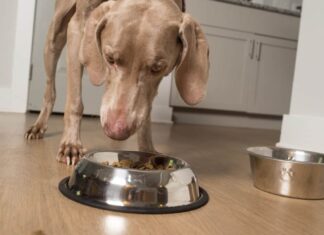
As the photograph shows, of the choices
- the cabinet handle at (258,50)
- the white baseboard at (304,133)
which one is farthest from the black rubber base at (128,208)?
the cabinet handle at (258,50)

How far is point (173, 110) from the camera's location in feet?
14.5

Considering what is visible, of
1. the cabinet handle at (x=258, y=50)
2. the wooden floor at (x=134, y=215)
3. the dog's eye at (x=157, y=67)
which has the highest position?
the cabinet handle at (x=258, y=50)

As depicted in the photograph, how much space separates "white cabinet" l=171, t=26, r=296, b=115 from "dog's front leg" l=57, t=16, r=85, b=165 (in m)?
2.43

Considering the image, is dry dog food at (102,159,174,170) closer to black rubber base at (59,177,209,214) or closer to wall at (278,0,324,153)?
black rubber base at (59,177,209,214)

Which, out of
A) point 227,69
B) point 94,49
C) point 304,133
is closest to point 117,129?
point 94,49

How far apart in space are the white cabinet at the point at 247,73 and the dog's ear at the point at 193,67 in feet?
8.84

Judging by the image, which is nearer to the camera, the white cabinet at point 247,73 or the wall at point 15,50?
the wall at point 15,50

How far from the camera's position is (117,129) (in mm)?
1270

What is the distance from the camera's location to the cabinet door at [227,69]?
4.41m

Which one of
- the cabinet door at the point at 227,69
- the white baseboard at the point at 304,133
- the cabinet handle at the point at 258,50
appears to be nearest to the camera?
the white baseboard at the point at 304,133

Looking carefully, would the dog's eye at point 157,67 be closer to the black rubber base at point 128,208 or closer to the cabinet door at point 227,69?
the black rubber base at point 128,208

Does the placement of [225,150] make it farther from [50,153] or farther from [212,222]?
[212,222]

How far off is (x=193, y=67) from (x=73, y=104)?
0.58 m

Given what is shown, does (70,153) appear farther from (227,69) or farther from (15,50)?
(227,69)
